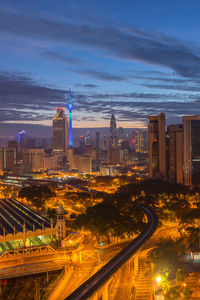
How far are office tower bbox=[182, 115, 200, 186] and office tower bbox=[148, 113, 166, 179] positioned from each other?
4.25 metres

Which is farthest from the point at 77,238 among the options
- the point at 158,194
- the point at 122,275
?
the point at 158,194

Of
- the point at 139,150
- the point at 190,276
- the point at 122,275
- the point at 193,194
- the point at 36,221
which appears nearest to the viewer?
the point at 190,276

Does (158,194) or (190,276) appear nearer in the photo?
(190,276)

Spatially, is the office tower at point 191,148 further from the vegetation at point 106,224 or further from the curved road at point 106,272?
the curved road at point 106,272

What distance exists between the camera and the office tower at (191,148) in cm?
4441

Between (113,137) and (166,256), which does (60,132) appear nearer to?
(113,137)

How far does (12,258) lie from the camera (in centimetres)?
1469

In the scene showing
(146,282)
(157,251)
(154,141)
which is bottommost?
(146,282)

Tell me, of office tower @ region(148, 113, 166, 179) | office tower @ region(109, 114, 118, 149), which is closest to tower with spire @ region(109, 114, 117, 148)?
office tower @ region(109, 114, 118, 149)

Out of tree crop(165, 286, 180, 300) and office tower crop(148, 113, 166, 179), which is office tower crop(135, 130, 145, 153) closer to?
office tower crop(148, 113, 166, 179)

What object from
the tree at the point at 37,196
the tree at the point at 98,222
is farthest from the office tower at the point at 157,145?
the tree at the point at 98,222

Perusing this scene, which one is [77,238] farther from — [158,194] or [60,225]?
[158,194]

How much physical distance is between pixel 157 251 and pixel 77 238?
462cm

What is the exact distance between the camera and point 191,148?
44688mm
